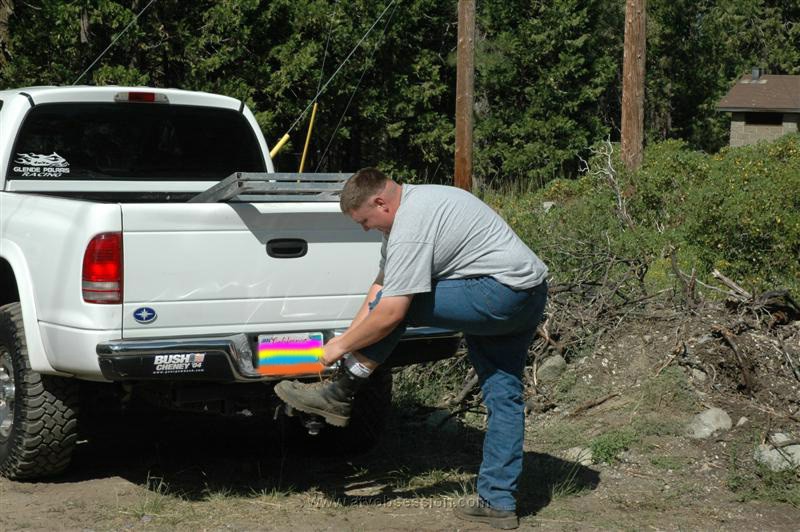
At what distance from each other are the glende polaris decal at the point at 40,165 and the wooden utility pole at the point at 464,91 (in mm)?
9509

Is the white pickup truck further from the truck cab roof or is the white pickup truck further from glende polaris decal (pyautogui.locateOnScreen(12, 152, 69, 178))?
the truck cab roof

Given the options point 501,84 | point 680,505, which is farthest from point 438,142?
point 680,505

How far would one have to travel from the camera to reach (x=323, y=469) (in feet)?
22.3

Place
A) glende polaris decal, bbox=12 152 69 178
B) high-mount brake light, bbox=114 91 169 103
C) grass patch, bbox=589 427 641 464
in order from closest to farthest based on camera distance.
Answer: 1. grass patch, bbox=589 427 641 464
2. glende polaris decal, bbox=12 152 69 178
3. high-mount brake light, bbox=114 91 169 103

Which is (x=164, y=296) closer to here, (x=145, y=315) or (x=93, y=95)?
(x=145, y=315)

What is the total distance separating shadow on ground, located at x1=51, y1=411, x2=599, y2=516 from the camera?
618cm

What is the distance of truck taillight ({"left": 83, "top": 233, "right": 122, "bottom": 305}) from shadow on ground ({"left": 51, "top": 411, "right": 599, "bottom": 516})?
1203mm

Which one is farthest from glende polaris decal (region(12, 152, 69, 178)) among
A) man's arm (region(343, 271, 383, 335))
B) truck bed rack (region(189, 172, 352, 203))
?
man's arm (region(343, 271, 383, 335))

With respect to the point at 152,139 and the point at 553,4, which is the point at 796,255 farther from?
the point at 553,4

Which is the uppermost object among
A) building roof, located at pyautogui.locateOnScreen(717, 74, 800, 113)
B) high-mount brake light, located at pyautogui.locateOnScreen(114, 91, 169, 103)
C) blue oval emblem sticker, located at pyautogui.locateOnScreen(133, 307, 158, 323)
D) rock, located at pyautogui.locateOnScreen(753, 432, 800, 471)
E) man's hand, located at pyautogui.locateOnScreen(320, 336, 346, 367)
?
high-mount brake light, located at pyautogui.locateOnScreen(114, 91, 169, 103)

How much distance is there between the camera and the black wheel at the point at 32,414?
229 inches

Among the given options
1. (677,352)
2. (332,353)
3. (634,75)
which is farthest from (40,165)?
(634,75)

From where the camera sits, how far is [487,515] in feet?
18.0

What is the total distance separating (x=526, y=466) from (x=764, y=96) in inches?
1490
